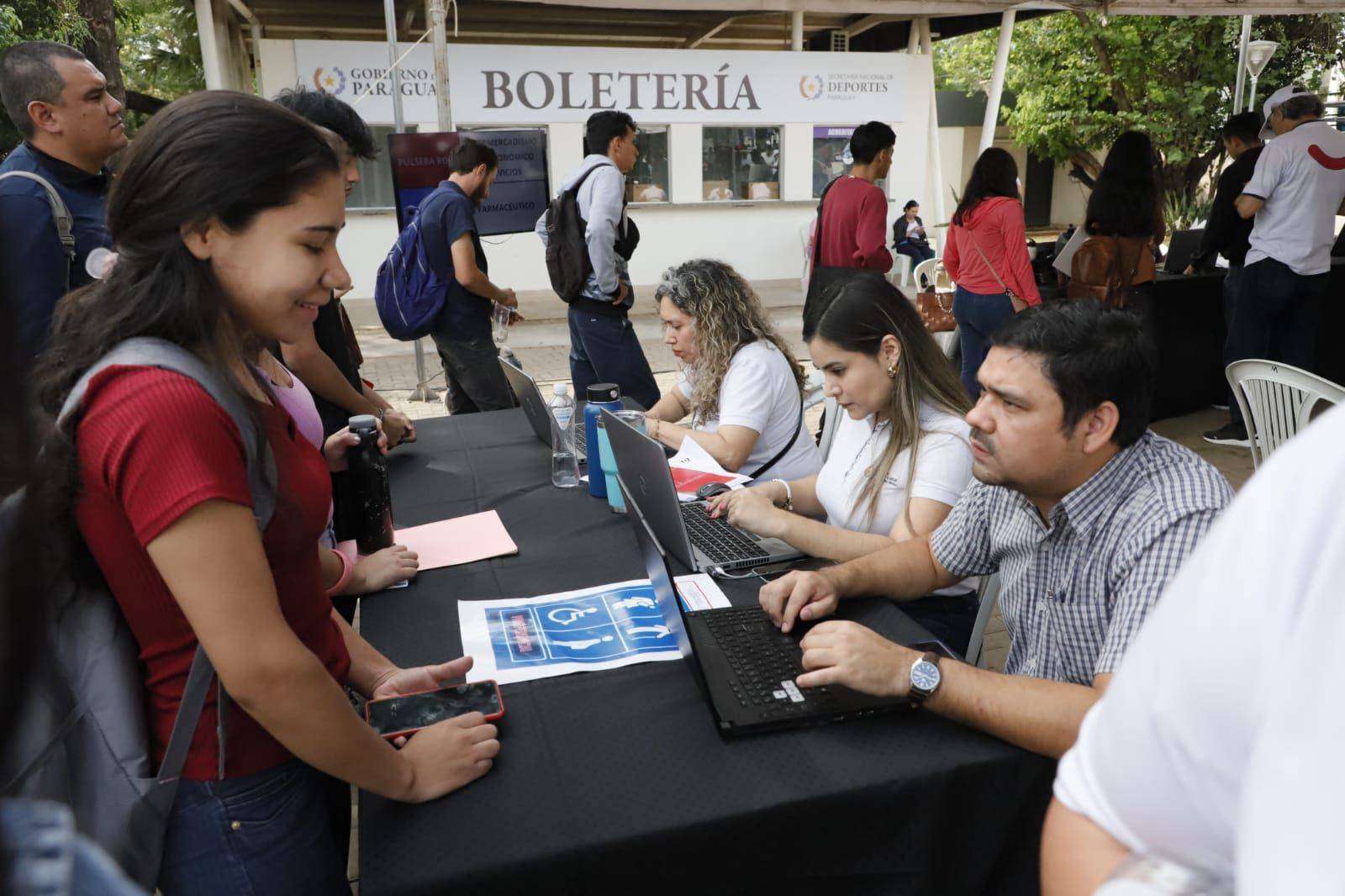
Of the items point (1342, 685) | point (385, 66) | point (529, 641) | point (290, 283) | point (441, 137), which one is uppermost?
point (385, 66)

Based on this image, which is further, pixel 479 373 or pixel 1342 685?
pixel 479 373

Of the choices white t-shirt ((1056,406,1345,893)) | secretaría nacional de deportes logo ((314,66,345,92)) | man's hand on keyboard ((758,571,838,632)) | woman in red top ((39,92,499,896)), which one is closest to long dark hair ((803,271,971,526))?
man's hand on keyboard ((758,571,838,632))

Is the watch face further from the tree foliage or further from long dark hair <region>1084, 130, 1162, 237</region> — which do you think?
the tree foliage

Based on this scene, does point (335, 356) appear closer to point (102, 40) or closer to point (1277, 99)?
point (1277, 99)

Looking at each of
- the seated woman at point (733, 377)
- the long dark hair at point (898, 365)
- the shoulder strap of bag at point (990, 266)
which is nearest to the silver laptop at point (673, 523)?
the long dark hair at point (898, 365)

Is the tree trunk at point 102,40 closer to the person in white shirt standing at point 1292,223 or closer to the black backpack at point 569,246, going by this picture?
the black backpack at point 569,246

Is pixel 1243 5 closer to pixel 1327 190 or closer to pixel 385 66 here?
pixel 1327 190

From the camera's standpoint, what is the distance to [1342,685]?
447 millimetres

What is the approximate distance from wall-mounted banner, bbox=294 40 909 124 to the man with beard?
15.7 feet

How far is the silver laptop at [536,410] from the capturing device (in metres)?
2.80

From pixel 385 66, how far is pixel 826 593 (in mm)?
8700

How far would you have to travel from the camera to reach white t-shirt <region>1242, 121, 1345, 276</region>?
4.87m

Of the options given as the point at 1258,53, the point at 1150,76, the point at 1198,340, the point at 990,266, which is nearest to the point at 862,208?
the point at 990,266

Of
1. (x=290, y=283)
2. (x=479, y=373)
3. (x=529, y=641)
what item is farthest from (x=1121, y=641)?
(x=479, y=373)
